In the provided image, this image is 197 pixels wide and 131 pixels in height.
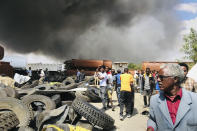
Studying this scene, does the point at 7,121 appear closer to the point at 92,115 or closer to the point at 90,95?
the point at 92,115

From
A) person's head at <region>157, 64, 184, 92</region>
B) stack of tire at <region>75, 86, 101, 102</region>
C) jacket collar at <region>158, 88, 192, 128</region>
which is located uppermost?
person's head at <region>157, 64, 184, 92</region>

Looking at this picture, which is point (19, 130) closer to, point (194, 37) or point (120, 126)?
point (120, 126)

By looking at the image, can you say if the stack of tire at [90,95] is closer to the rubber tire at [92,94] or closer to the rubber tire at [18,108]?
the rubber tire at [92,94]

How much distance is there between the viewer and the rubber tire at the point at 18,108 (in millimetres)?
6328

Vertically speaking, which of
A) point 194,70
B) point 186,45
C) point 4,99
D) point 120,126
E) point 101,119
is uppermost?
point 186,45

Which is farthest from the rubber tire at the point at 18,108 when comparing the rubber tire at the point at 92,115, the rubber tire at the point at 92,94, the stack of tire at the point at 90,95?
the rubber tire at the point at 92,94

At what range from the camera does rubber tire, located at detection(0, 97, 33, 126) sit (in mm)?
6328

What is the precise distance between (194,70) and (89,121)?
3.32m

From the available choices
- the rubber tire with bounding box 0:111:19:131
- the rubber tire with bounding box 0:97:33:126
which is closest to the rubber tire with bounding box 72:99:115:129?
the rubber tire with bounding box 0:97:33:126

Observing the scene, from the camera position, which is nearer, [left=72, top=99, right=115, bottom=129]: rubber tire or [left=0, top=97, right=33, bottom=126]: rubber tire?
[left=72, top=99, right=115, bottom=129]: rubber tire

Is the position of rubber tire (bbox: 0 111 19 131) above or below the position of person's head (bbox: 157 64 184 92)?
below

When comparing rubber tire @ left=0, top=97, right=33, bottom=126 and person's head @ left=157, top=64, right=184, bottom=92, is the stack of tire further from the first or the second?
person's head @ left=157, top=64, right=184, bottom=92

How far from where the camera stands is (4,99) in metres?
6.74

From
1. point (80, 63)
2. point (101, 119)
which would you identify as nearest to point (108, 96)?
point (101, 119)
